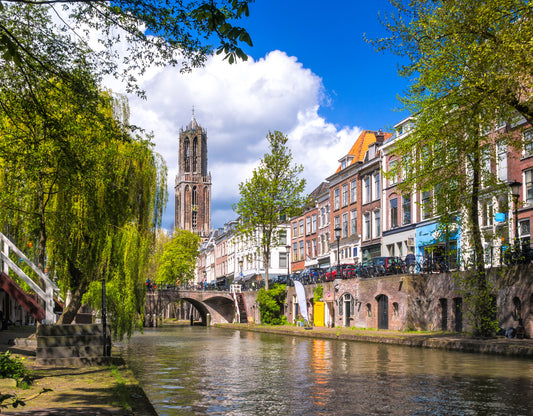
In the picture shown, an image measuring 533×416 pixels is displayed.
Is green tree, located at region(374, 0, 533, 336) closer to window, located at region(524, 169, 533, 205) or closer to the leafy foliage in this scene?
window, located at region(524, 169, 533, 205)

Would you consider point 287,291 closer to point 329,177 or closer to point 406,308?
point 329,177

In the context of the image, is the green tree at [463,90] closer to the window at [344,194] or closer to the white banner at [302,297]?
the white banner at [302,297]

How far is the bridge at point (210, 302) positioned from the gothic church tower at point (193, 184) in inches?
3207

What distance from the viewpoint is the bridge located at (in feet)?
205

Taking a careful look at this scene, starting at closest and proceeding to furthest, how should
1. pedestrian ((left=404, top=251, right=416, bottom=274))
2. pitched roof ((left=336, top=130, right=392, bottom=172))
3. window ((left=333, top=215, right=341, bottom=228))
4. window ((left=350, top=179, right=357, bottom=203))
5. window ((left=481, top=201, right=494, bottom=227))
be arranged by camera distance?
window ((left=481, top=201, right=494, bottom=227)), pedestrian ((left=404, top=251, right=416, bottom=274)), window ((left=350, top=179, right=357, bottom=203)), pitched roof ((left=336, top=130, right=392, bottom=172)), window ((left=333, top=215, right=341, bottom=228))

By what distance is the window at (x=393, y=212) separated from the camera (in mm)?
42469

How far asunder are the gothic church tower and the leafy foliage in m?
101

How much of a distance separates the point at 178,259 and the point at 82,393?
74762 millimetres

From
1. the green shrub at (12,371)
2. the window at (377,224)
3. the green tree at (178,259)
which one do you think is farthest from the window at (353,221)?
the green shrub at (12,371)

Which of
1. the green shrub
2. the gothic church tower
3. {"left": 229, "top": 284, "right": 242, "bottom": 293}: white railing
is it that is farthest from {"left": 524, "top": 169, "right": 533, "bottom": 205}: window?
the gothic church tower

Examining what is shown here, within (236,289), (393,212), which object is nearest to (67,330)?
(393,212)

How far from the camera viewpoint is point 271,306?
47.7 m

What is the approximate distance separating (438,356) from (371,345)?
5.95 m

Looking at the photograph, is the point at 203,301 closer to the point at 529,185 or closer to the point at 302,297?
the point at 302,297
